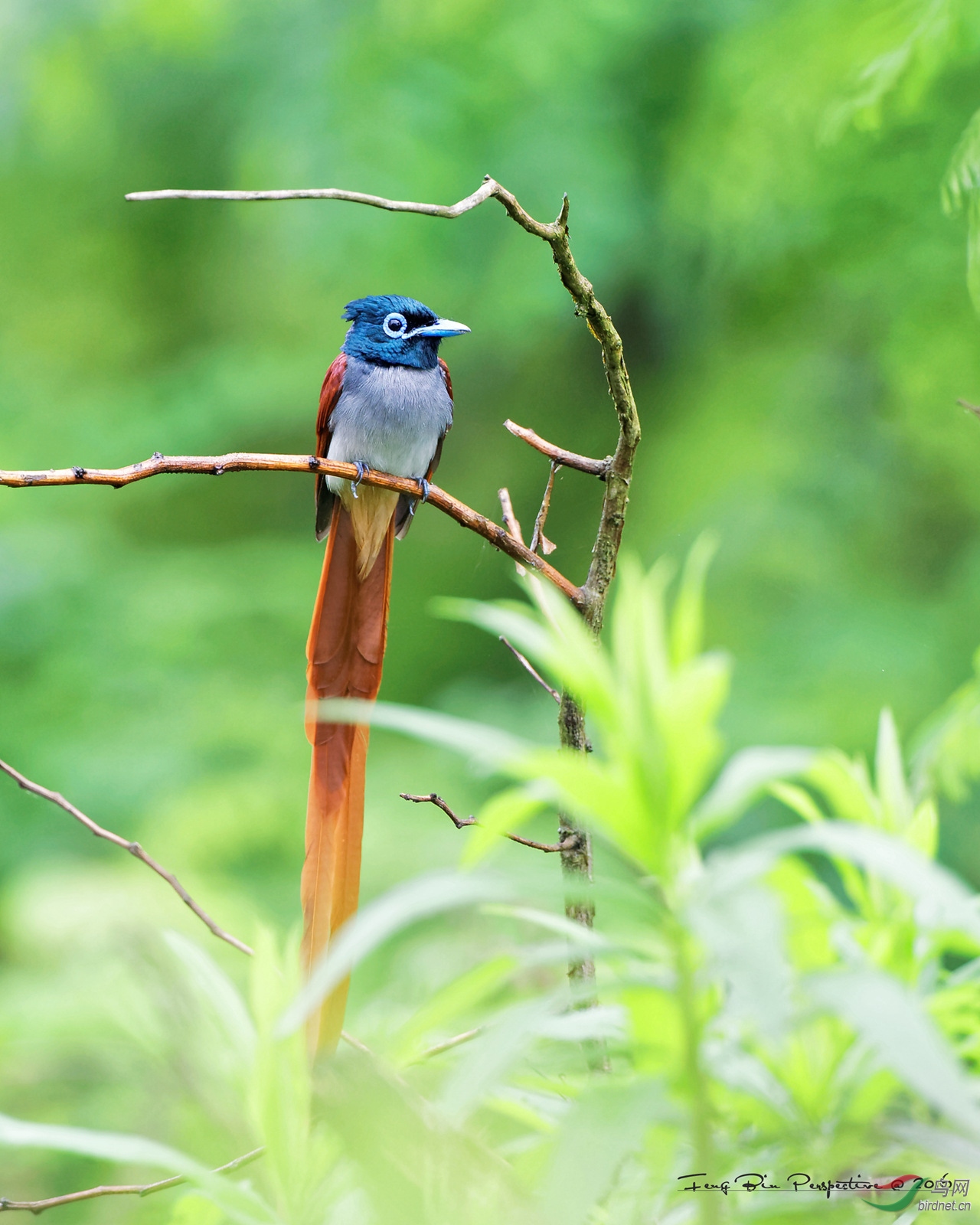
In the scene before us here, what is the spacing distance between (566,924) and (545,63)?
2.91 m

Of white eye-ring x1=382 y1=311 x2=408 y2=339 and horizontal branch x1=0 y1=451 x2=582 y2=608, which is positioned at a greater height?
white eye-ring x1=382 y1=311 x2=408 y2=339

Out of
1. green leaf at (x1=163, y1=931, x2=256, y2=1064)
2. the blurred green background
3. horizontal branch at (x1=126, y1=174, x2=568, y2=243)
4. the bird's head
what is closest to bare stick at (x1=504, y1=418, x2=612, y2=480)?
horizontal branch at (x1=126, y1=174, x2=568, y2=243)

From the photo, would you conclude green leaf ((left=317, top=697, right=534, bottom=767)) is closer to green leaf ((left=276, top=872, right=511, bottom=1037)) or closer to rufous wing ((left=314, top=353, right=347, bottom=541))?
green leaf ((left=276, top=872, right=511, bottom=1037))

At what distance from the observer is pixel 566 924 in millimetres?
534

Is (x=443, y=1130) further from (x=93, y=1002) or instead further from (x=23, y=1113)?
(x=93, y=1002)

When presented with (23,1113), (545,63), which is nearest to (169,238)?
(545,63)

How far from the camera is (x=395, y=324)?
2.02m

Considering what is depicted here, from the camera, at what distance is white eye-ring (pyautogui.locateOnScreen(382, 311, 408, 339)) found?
202 centimetres

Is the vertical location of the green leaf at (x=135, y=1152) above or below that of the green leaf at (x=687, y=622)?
below

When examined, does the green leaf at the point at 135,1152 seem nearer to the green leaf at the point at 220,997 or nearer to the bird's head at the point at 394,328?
the green leaf at the point at 220,997

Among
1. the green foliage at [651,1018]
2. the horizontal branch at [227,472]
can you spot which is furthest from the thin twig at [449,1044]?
the horizontal branch at [227,472]

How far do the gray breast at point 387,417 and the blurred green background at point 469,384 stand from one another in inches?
34.7

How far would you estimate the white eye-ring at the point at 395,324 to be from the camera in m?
2.02

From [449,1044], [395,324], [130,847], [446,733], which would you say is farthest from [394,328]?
[446,733]
